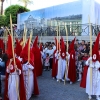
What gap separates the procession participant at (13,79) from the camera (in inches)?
267

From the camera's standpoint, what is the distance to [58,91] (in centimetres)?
895

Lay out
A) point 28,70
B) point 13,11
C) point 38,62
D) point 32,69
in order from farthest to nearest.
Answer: point 13,11
point 38,62
point 32,69
point 28,70

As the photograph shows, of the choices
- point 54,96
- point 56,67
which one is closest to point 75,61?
point 56,67

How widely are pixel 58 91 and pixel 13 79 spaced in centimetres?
256

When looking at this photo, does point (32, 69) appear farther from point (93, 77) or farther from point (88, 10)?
point (88, 10)

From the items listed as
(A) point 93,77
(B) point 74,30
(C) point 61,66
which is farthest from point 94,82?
(B) point 74,30

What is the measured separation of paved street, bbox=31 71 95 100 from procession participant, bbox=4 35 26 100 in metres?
1.19

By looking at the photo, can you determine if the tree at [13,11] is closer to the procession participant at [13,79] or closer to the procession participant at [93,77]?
the procession participant at [93,77]

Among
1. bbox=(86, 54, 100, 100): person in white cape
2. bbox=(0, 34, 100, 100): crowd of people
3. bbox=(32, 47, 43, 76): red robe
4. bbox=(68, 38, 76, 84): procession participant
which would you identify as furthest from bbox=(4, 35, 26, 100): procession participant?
bbox=(32, 47, 43, 76): red robe

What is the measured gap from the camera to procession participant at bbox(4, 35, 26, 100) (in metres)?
6.79

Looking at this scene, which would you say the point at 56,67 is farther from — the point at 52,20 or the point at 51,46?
the point at 52,20

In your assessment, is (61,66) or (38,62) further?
(38,62)

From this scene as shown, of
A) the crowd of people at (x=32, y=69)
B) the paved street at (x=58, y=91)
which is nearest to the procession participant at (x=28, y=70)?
the crowd of people at (x=32, y=69)

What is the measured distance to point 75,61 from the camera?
417 inches
